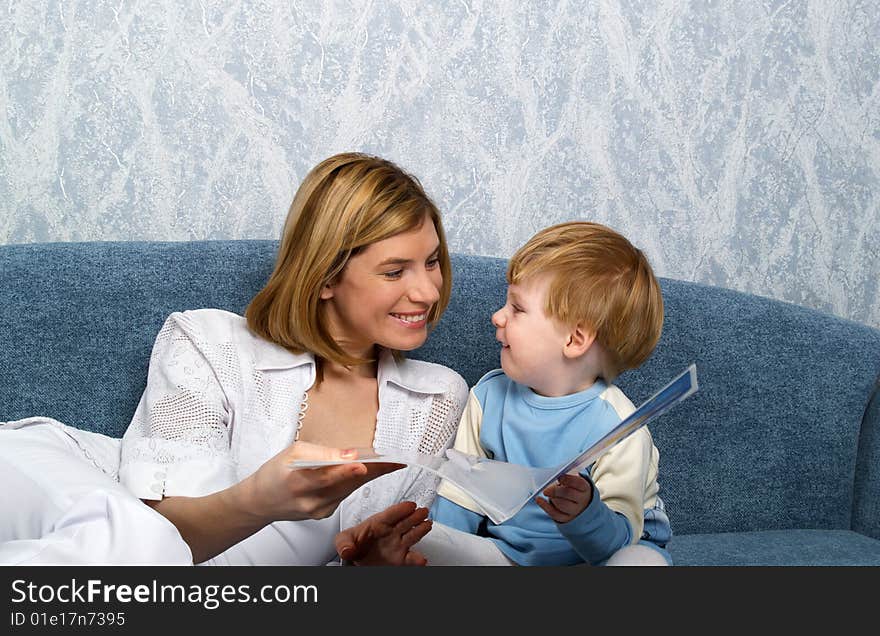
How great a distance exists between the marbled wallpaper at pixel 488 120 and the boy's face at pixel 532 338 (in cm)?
62

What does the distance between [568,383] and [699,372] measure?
530 millimetres

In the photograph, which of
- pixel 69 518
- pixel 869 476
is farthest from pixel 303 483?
pixel 869 476

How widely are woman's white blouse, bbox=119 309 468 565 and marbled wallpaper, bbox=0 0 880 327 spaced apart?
0.50 meters

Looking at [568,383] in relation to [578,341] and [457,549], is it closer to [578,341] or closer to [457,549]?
[578,341]

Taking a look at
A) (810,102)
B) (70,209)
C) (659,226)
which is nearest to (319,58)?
(70,209)

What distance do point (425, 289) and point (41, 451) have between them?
643 mm

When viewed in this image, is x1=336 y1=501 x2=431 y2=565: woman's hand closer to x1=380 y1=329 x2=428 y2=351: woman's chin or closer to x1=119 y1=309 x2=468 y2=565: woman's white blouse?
x1=119 y1=309 x2=468 y2=565: woman's white blouse

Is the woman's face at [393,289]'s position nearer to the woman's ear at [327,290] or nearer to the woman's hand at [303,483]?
the woman's ear at [327,290]

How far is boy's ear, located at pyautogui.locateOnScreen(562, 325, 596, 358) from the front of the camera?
1.53m

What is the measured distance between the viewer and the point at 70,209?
78.7 inches

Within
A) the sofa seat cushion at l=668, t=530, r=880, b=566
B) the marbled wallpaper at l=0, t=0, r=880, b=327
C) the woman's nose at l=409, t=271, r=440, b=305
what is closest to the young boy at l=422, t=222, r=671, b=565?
the woman's nose at l=409, t=271, r=440, b=305

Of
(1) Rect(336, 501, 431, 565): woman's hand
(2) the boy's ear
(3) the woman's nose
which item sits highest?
(3) the woman's nose

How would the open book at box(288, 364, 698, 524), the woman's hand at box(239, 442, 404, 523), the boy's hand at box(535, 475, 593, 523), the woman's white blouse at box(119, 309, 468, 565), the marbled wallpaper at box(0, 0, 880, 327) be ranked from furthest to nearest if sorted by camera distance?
1. the marbled wallpaper at box(0, 0, 880, 327)
2. the woman's white blouse at box(119, 309, 468, 565)
3. the boy's hand at box(535, 475, 593, 523)
4. the woman's hand at box(239, 442, 404, 523)
5. the open book at box(288, 364, 698, 524)

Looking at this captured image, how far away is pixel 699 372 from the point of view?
1999 millimetres
